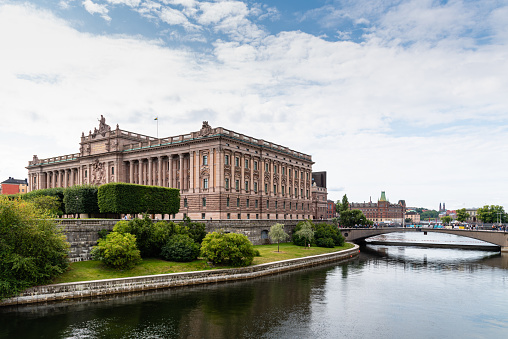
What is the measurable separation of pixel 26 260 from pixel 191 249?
68.2 ft

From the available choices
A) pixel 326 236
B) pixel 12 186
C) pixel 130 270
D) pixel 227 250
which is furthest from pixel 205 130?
pixel 12 186

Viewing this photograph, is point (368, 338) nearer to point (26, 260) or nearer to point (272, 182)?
point (26, 260)

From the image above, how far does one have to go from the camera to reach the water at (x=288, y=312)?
96.7ft

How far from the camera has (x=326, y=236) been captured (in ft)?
276

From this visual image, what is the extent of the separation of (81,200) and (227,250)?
32.3m

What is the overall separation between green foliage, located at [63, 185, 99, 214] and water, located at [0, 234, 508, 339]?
109 feet

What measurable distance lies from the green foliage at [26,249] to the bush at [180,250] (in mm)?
13186

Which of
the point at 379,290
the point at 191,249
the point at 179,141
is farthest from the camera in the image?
the point at 179,141

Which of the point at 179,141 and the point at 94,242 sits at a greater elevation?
the point at 179,141

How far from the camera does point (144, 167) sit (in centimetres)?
10306

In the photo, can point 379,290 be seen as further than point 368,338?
Yes

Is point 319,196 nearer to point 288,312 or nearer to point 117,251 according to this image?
point 117,251

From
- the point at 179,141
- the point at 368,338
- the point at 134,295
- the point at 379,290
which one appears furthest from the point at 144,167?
the point at 368,338

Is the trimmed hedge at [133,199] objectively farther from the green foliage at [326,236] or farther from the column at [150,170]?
the green foliage at [326,236]
